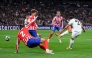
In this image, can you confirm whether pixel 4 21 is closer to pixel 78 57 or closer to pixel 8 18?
pixel 8 18

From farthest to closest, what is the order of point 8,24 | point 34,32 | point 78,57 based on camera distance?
1. point 8,24
2. point 34,32
3. point 78,57

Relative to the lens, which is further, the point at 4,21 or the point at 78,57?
the point at 4,21

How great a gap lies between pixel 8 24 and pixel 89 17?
1685cm

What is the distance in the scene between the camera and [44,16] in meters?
60.6

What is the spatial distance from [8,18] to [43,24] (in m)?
6.19

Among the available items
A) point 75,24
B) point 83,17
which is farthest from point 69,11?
point 75,24

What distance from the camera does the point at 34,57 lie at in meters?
14.3

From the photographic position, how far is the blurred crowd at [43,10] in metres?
57.8

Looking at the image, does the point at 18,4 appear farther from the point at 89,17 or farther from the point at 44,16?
the point at 89,17

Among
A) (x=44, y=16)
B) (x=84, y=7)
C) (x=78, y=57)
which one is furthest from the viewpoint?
(x=84, y=7)

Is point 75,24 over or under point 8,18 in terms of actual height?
over

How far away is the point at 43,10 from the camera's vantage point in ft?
206

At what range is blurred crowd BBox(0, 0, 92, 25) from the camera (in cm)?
5777

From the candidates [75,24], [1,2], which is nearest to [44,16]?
[1,2]
